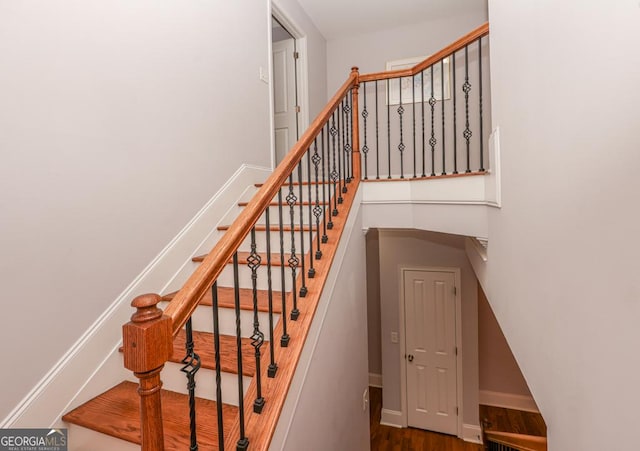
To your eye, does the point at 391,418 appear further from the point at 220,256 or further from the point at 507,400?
the point at 220,256

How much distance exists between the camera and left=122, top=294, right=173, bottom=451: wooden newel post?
80cm

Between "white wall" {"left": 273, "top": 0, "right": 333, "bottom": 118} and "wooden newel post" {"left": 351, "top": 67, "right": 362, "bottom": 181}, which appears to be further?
"white wall" {"left": 273, "top": 0, "right": 333, "bottom": 118}

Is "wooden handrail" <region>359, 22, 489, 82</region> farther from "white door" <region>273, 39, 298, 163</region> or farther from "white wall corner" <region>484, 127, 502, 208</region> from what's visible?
"white door" <region>273, 39, 298, 163</region>

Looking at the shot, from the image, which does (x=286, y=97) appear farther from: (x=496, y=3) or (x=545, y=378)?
(x=545, y=378)

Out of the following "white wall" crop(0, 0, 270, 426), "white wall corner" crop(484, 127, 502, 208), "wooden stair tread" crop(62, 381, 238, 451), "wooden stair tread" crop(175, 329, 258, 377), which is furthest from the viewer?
"white wall corner" crop(484, 127, 502, 208)

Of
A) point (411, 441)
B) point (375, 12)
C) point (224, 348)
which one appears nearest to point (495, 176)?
point (224, 348)

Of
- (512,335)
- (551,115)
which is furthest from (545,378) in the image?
(551,115)

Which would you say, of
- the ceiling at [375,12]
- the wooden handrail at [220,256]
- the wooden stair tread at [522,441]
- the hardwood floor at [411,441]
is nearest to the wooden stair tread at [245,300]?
the wooden handrail at [220,256]

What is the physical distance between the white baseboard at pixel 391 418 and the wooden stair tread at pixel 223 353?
379cm

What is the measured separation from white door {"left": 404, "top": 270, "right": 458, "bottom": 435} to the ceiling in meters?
3.24

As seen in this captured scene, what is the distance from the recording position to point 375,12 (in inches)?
165

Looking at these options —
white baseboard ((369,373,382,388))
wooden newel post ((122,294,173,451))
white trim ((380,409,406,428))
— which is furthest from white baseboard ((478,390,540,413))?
wooden newel post ((122,294,173,451))

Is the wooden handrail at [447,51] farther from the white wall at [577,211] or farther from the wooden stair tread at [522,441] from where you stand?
the wooden stair tread at [522,441]

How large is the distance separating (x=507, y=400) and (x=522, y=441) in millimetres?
3504
